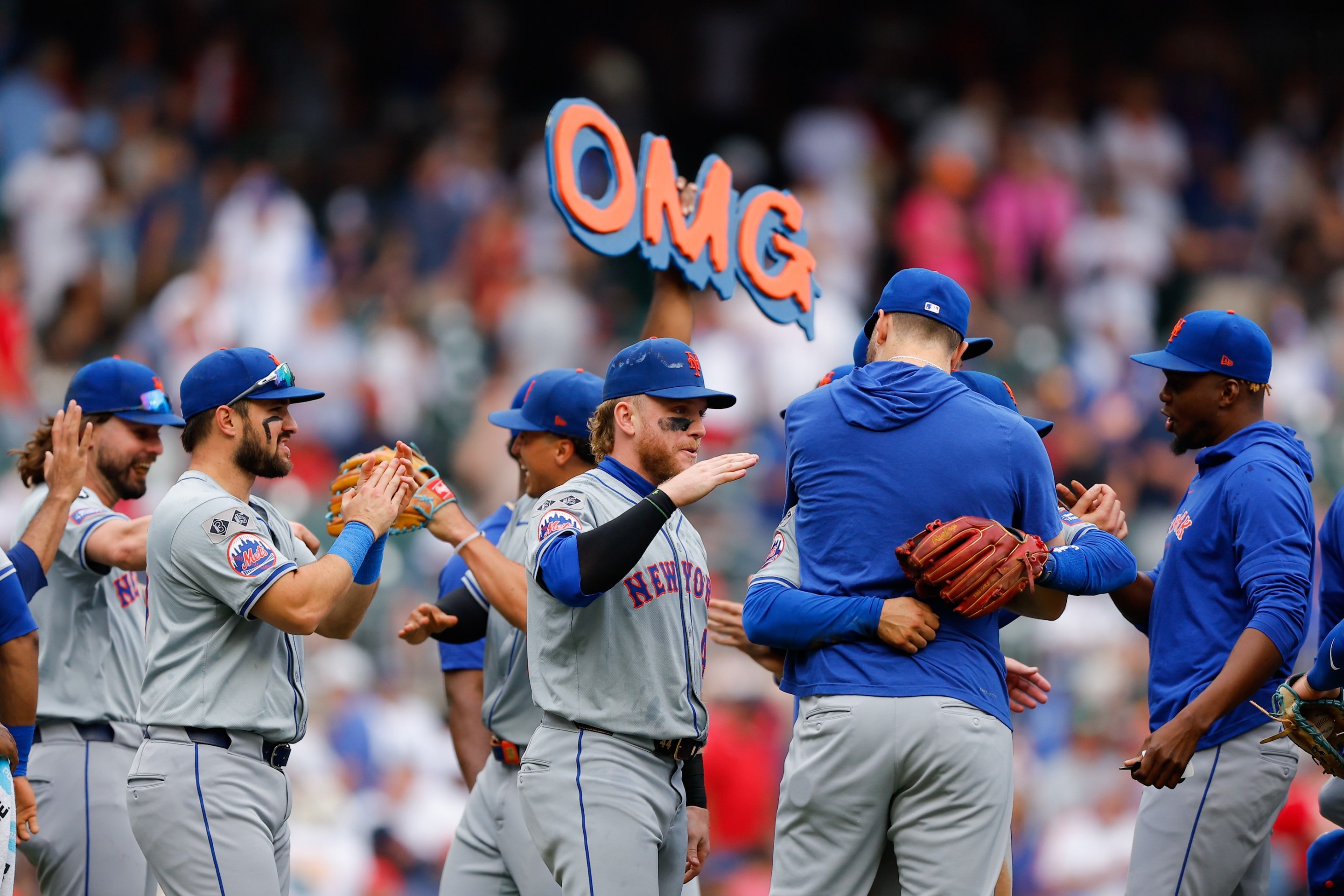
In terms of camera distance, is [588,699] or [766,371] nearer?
[588,699]

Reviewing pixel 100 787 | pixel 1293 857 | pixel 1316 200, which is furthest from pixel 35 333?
pixel 1316 200

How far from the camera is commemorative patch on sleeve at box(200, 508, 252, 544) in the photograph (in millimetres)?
4285

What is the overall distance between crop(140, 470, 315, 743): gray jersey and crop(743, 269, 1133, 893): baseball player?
141 centimetres

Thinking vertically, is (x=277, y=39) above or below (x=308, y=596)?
above

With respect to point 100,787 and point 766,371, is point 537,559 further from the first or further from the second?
point 766,371

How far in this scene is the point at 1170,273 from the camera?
13859 mm

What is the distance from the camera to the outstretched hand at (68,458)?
16.2 feet

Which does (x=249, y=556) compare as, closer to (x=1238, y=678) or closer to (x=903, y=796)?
(x=903, y=796)

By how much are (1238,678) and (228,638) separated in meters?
2.88

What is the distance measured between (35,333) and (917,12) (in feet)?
31.3

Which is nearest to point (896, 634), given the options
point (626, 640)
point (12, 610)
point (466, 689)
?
point (626, 640)

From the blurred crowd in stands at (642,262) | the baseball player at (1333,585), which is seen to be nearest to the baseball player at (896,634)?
the baseball player at (1333,585)

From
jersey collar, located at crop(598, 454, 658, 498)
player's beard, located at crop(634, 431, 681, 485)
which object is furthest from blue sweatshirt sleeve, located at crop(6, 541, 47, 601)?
player's beard, located at crop(634, 431, 681, 485)

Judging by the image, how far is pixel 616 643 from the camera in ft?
14.4
